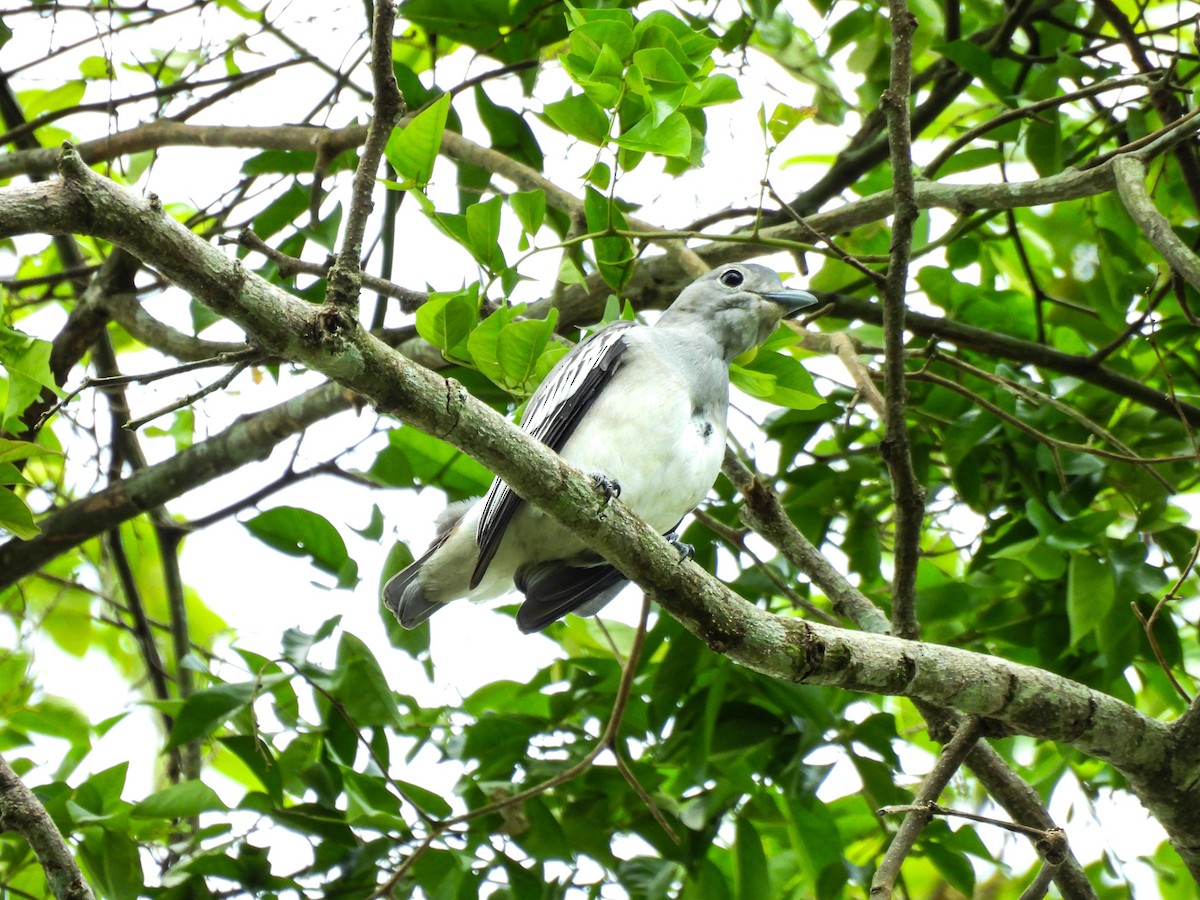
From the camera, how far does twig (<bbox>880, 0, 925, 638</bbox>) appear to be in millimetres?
2697

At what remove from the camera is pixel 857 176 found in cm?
452

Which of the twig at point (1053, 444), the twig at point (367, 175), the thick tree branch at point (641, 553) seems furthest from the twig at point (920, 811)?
the twig at point (367, 175)

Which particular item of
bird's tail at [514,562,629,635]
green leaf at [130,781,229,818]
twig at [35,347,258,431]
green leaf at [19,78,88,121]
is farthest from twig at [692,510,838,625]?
green leaf at [19,78,88,121]

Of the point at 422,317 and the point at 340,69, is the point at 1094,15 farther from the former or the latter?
the point at 422,317

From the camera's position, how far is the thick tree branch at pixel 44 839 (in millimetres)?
2672

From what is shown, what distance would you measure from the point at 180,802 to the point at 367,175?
1924 millimetres

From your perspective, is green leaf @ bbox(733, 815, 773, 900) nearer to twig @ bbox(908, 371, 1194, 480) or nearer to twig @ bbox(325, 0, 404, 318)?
twig @ bbox(908, 371, 1194, 480)

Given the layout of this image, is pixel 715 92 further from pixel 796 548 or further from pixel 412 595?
pixel 412 595

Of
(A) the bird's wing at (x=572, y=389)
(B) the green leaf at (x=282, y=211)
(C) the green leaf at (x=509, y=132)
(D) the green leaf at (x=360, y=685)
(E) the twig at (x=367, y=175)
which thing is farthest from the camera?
(B) the green leaf at (x=282, y=211)

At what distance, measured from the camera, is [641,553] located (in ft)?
8.48

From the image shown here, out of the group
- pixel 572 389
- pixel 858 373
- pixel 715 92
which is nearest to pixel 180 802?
pixel 572 389

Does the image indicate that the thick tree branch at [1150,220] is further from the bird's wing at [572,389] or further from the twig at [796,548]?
the bird's wing at [572,389]

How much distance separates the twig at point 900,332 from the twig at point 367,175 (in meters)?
1.16

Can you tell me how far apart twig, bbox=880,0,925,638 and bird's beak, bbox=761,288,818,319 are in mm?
919
